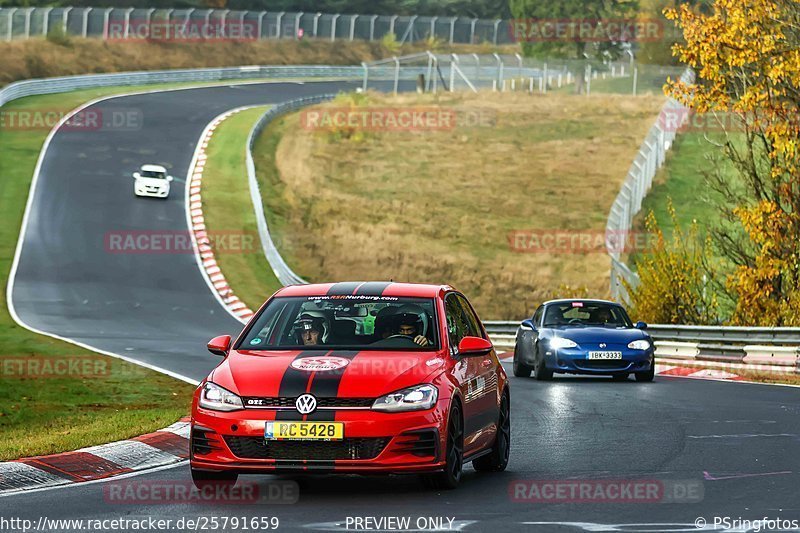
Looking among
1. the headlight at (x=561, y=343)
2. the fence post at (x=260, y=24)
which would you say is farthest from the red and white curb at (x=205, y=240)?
the fence post at (x=260, y=24)

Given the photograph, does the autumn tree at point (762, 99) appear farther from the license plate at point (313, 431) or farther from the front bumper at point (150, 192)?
the front bumper at point (150, 192)

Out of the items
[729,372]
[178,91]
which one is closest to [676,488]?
[729,372]

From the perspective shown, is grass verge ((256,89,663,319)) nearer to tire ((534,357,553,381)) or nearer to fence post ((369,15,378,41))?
tire ((534,357,553,381))

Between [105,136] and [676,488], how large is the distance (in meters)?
54.9

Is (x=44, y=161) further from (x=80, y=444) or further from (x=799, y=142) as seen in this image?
(x=80, y=444)

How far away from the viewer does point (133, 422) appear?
51.2 feet

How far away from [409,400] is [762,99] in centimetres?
1940

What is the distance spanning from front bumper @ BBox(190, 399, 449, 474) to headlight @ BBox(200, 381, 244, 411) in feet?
0.17

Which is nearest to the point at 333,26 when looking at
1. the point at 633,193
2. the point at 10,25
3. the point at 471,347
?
the point at 10,25

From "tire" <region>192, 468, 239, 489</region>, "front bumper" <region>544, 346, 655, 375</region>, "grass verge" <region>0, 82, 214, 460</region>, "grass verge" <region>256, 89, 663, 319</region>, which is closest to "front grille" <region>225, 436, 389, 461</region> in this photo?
"tire" <region>192, 468, 239, 489</region>

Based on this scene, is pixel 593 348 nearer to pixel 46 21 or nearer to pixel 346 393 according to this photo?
pixel 346 393

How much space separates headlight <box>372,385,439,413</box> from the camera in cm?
1038

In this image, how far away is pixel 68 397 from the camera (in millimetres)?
19250

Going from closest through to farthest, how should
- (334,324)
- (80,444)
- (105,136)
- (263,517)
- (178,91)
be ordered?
1. (263,517)
2. (334,324)
3. (80,444)
4. (105,136)
5. (178,91)
